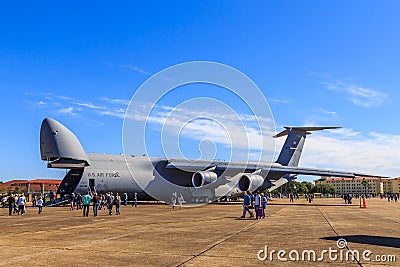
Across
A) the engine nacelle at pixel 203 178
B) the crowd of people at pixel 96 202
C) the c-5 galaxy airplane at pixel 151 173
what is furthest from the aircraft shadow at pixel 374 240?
the engine nacelle at pixel 203 178

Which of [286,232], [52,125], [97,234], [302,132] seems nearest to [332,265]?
[286,232]

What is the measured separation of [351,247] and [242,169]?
29277mm

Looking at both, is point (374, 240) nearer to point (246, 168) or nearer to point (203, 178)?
point (203, 178)

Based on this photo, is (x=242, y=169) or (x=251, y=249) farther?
(x=242, y=169)

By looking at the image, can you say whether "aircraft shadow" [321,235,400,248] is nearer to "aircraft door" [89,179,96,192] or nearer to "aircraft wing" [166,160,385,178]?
"aircraft door" [89,179,96,192]

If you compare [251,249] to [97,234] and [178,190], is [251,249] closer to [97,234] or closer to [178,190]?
[97,234]

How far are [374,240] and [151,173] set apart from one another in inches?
1095

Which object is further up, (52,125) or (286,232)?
(52,125)

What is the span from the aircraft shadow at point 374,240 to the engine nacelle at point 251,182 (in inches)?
947

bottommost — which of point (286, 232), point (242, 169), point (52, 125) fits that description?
point (286, 232)

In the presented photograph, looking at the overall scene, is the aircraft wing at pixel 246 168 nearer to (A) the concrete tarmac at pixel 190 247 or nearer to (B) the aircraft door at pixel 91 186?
(B) the aircraft door at pixel 91 186

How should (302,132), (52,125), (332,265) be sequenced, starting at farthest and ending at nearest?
(302,132)
(52,125)
(332,265)

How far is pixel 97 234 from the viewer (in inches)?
497

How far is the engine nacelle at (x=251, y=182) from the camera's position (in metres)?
36.3
